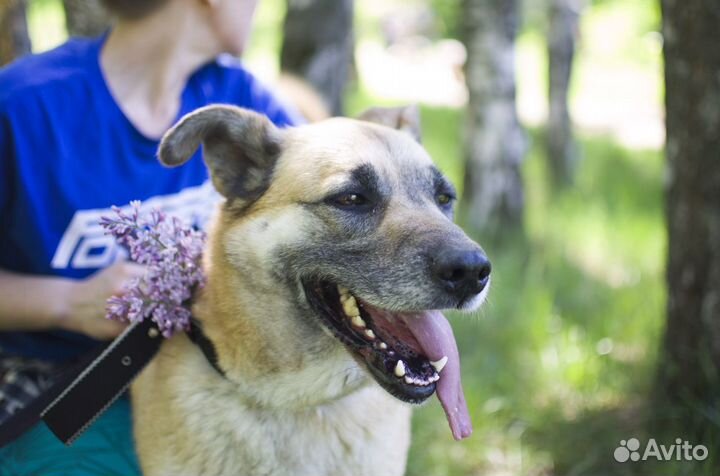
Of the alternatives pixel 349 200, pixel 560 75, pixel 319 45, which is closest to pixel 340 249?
pixel 349 200

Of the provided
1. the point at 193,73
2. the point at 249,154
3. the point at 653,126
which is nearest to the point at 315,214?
the point at 249,154

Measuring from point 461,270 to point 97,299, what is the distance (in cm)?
120

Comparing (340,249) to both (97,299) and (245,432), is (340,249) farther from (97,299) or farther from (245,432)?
(97,299)

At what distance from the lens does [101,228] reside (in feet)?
8.96

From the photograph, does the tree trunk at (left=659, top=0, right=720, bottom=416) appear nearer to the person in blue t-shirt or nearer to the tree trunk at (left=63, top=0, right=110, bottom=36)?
the person in blue t-shirt

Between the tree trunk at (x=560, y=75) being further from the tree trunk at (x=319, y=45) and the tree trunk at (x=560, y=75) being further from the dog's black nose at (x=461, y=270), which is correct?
the dog's black nose at (x=461, y=270)

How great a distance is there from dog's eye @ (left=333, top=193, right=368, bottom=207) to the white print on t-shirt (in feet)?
2.37

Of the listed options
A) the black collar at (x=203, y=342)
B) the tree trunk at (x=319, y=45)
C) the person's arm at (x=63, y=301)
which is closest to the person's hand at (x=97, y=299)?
the person's arm at (x=63, y=301)

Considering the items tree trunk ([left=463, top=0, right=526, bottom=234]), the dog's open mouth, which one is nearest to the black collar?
the dog's open mouth

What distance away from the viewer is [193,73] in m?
3.12

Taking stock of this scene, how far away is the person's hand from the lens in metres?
2.52

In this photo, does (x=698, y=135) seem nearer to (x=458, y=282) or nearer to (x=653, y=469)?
(x=653, y=469)

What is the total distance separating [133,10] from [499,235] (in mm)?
4088

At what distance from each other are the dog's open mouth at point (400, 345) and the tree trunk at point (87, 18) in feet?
8.22
